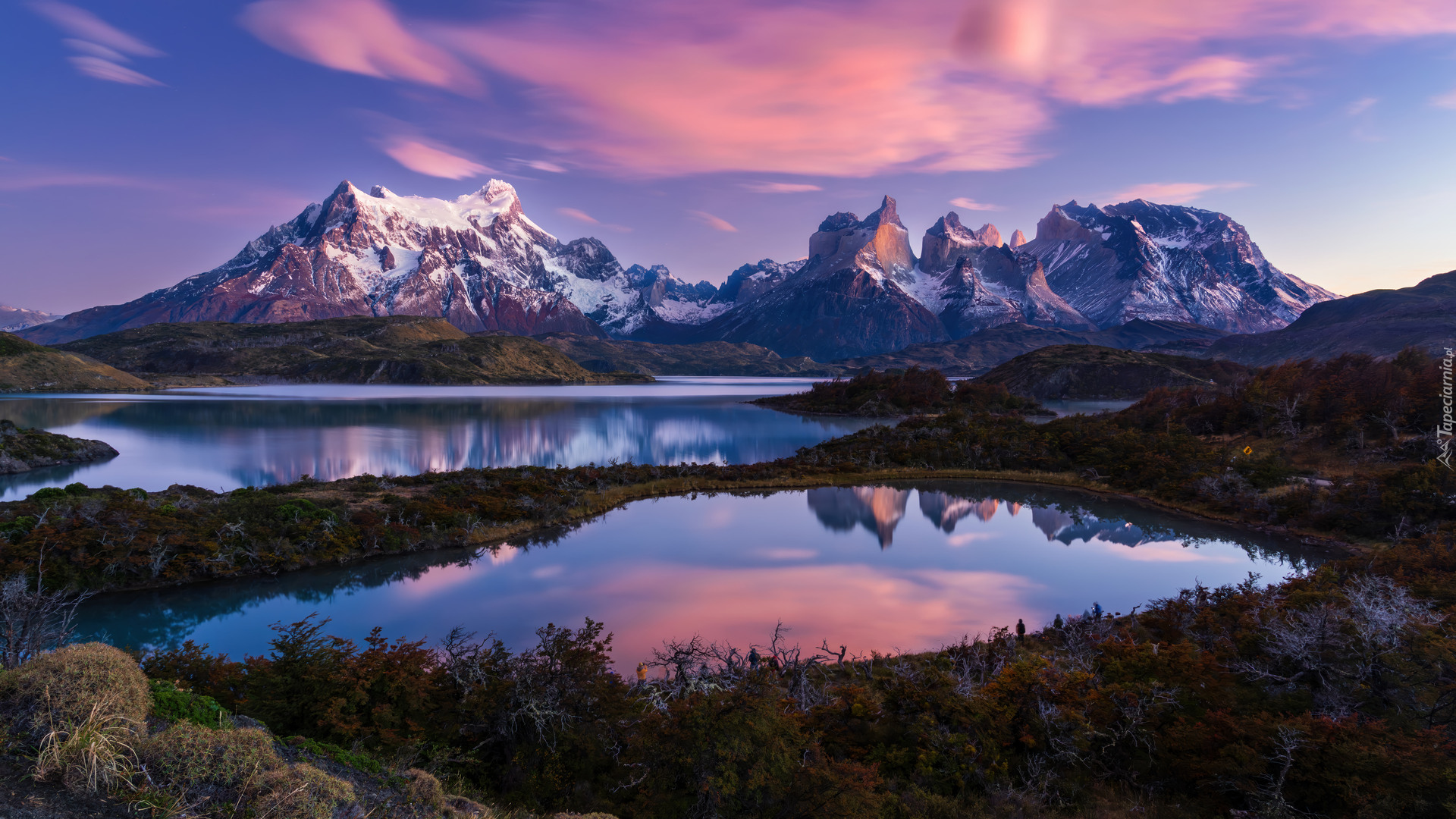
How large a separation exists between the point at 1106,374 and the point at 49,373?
248 m

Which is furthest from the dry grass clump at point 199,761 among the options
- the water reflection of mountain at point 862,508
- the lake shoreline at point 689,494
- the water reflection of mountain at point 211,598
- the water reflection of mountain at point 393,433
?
the water reflection of mountain at point 393,433

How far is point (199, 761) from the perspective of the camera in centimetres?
505

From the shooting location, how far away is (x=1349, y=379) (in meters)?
48.0

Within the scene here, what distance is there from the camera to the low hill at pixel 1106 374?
468ft

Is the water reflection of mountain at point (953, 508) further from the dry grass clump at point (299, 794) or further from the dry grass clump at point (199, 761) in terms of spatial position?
the dry grass clump at point (199, 761)

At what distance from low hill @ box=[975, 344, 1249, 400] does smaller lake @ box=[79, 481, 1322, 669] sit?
118 meters

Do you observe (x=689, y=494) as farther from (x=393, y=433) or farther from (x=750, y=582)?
(x=393, y=433)

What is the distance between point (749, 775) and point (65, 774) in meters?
6.56

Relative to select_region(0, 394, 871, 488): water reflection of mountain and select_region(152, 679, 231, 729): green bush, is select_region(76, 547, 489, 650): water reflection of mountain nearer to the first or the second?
select_region(152, 679, 231, 729): green bush

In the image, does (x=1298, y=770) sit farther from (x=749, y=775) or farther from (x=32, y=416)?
(x=32, y=416)

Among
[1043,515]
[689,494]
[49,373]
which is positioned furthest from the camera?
[49,373]

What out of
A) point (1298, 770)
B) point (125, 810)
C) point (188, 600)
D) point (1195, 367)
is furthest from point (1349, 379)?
point (1195, 367)

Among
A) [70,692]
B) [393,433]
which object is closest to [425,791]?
[70,692]

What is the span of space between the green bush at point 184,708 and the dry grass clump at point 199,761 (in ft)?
4.42
